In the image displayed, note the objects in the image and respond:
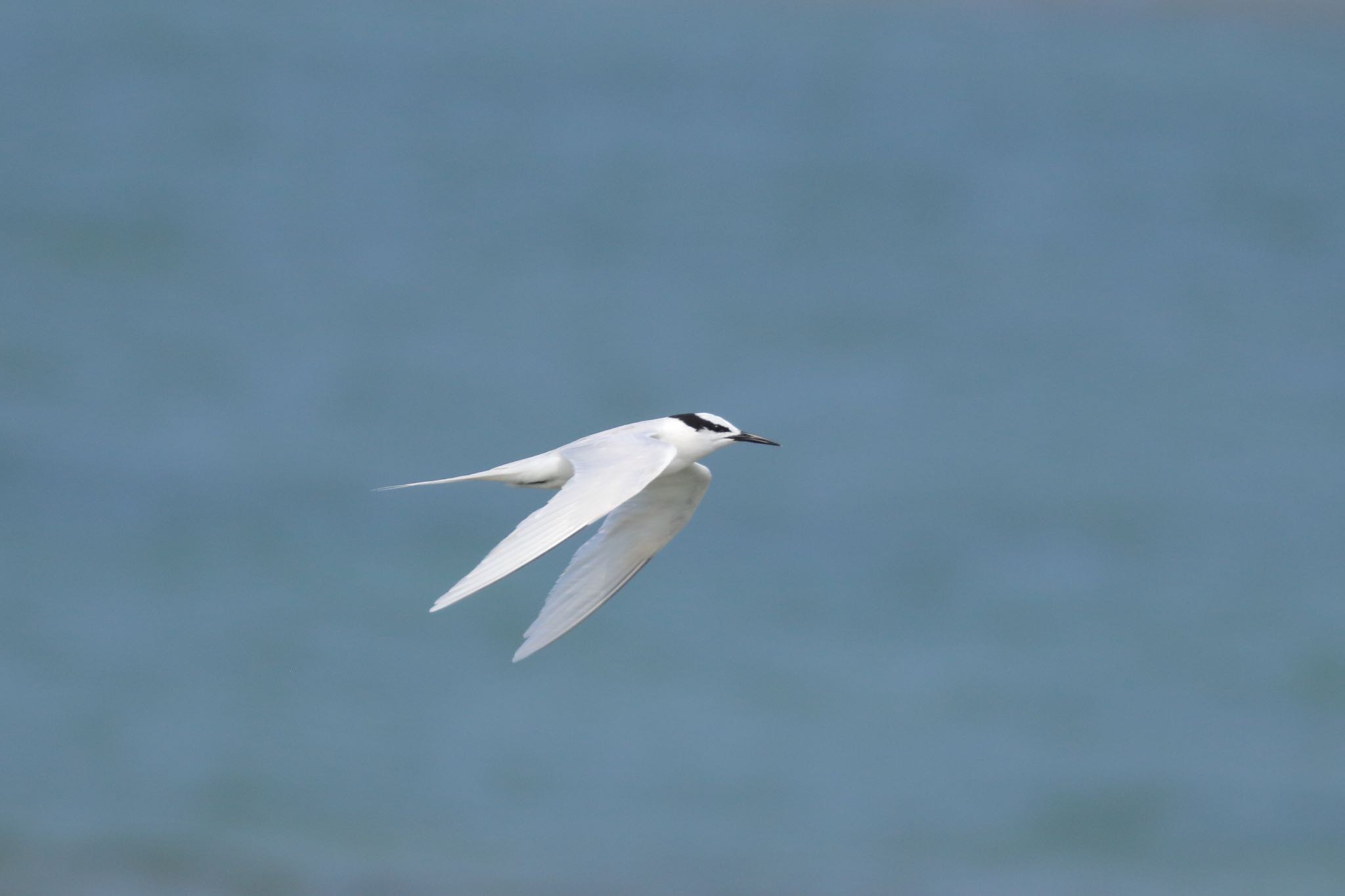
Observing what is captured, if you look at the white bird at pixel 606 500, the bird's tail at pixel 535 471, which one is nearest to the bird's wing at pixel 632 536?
the white bird at pixel 606 500

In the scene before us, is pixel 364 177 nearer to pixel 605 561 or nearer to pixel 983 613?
pixel 983 613

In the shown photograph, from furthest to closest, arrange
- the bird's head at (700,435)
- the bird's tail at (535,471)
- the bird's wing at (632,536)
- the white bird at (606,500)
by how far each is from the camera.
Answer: the bird's wing at (632,536) < the bird's head at (700,435) < the bird's tail at (535,471) < the white bird at (606,500)

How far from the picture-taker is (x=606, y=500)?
5.54 metres

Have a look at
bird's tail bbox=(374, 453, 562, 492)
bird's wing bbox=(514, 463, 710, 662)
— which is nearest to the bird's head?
bird's wing bbox=(514, 463, 710, 662)

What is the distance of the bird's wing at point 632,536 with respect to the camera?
7141 millimetres

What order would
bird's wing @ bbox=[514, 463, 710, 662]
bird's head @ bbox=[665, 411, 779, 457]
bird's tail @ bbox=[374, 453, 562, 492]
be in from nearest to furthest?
1. bird's tail @ bbox=[374, 453, 562, 492]
2. bird's head @ bbox=[665, 411, 779, 457]
3. bird's wing @ bbox=[514, 463, 710, 662]

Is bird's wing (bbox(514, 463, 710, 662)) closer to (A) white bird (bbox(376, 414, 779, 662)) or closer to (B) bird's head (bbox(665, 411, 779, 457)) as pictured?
(A) white bird (bbox(376, 414, 779, 662))

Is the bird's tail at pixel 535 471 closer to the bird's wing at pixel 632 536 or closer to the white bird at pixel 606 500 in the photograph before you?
the white bird at pixel 606 500

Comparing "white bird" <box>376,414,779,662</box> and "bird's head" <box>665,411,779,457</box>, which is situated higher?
"bird's head" <box>665,411,779,457</box>

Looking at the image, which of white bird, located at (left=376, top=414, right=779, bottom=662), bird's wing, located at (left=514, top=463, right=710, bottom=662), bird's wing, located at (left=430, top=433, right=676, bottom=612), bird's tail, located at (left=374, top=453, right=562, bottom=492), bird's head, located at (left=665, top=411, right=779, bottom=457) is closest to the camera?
bird's wing, located at (left=430, top=433, right=676, bottom=612)

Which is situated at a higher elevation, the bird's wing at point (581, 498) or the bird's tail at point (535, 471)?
the bird's tail at point (535, 471)

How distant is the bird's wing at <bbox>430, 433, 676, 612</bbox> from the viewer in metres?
4.89

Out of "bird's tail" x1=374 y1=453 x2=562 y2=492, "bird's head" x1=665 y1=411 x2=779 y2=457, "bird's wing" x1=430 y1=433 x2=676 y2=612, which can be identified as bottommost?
"bird's wing" x1=430 y1=433 x2=676 y2=612

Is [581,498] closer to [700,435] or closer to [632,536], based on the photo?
[700,435]
